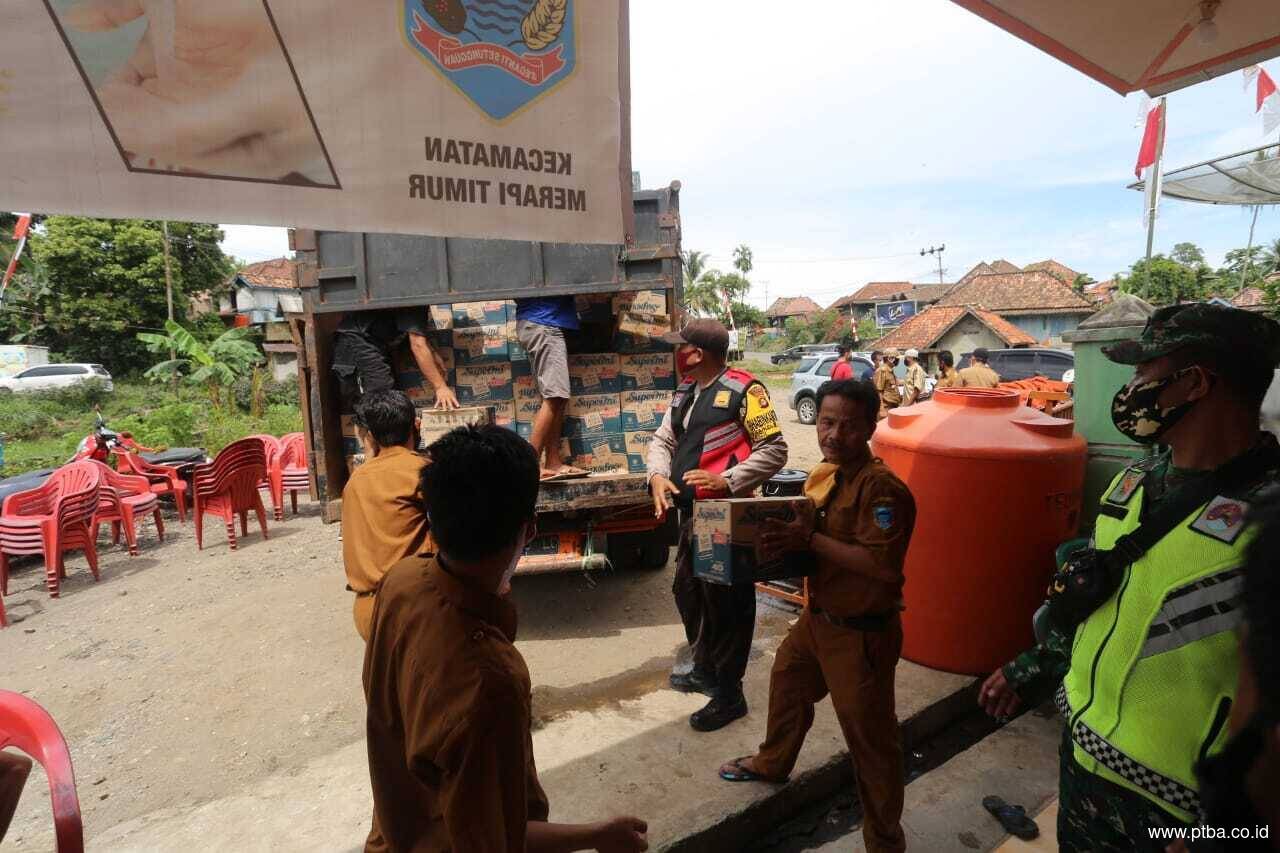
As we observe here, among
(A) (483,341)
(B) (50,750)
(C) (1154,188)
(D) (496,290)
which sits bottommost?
A: (B) (50,750)

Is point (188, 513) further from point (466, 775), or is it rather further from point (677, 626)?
point (466, 775)

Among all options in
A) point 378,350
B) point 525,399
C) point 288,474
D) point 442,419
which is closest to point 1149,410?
point 442,419

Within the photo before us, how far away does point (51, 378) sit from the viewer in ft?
73.6

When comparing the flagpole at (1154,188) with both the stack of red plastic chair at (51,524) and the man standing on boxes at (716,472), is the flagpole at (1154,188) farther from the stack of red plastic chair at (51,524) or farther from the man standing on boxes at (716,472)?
the stack of red plastic chair at (51,524)

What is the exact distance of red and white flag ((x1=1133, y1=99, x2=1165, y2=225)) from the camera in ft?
24.6

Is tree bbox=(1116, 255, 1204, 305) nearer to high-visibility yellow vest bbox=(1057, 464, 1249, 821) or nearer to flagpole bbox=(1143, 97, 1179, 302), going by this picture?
flagpole bbox=(1143, 97, 1179, 302)

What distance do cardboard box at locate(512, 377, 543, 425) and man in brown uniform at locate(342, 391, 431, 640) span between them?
2000mm

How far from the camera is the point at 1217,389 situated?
1450 millimetres

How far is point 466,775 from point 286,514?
938 cm

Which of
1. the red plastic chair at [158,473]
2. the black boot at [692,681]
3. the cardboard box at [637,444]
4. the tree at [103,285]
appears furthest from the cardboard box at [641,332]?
the tree at [103,285]

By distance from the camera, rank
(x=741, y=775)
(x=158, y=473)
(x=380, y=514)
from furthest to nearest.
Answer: (x=158, y=473)
(x=741, y=775)
(x=380, y=514)

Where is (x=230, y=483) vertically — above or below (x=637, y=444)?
below

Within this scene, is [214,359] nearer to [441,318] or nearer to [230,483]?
[230,483]

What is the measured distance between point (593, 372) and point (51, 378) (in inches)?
1065
